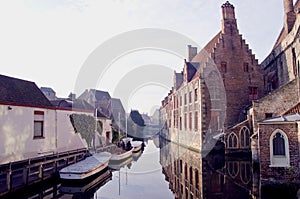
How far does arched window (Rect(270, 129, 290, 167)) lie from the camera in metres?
10.9

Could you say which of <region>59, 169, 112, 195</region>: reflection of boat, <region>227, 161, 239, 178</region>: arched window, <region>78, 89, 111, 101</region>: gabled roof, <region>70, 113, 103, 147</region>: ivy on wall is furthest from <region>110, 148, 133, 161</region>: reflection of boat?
<region>78, 89, 111, 101</region>: gabled roof

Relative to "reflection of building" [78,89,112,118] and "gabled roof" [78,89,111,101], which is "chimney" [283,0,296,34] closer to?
"reflection of building" [78,89,112,118]

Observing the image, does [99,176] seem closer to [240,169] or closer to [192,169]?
[192,169]

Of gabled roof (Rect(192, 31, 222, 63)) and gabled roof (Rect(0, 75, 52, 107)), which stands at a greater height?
gabled roof (Rect(192, 31, 222, 63))

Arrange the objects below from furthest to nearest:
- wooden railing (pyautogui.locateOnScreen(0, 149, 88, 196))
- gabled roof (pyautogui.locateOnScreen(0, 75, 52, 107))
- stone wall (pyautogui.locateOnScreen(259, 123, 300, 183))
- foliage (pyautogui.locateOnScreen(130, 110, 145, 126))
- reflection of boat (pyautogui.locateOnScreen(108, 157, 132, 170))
A: foliage (pyautogui.locateOnScreen(130, 110, 145, 126))
reflection of boat (pyautogui.locateOnScreen(108, 157, 132, 170))
gabled roof (pyautogui.locateOnScreen(0, 75, 52, 107))
stone wall (pyautogui.locateOnScreen(259, 123, 300, 183))
wooden railing (pyautogui.locateOnScreen(0, 149, 88, 196))

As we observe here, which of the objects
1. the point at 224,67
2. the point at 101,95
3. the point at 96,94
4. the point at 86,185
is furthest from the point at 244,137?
the point at 101,95

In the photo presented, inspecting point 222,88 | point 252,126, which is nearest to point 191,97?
point 222,88

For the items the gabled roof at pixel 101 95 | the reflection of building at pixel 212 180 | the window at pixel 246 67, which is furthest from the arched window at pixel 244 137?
the gabled roof at pixel 101 95

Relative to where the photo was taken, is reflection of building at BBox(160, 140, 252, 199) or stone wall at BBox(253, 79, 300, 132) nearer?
reflection of building at BBox(160, 140, 252, 199)

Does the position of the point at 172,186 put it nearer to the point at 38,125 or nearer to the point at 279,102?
the point at 38,125

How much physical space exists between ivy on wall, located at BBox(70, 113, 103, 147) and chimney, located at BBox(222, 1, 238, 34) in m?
16.2

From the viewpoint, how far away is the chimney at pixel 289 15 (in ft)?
82.1

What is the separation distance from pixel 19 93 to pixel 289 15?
999 inches

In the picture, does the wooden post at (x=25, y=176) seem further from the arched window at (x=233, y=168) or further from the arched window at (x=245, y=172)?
the arched window at (x=233, y=168)
